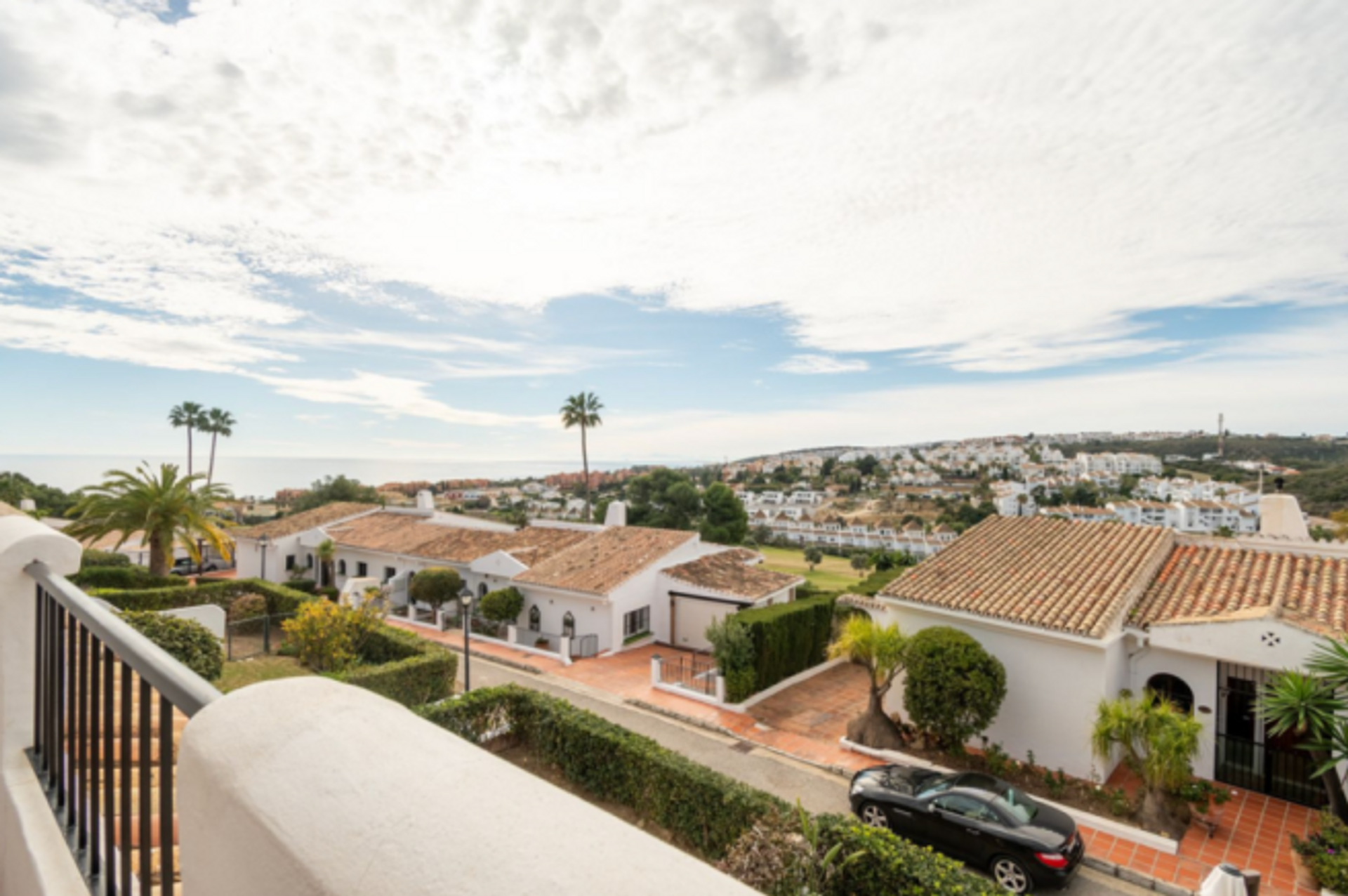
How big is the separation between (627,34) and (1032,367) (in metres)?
82.7

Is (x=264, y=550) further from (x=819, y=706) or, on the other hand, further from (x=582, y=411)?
(x=819, y=706)

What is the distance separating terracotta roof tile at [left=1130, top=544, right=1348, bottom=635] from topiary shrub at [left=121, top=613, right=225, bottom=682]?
1839 centimetres

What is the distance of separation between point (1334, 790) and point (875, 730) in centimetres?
751

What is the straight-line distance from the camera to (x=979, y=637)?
14.0 metres

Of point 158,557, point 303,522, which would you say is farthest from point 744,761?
point 303,522

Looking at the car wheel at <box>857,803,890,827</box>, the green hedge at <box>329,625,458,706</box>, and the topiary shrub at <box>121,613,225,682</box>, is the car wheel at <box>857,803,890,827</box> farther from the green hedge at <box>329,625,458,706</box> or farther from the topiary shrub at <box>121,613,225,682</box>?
the topiary shrub at <box>121,613,225,682</box>

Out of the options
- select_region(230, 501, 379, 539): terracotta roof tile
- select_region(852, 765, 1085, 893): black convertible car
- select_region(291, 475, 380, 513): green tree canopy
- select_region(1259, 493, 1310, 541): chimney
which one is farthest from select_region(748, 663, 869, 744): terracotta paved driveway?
select_region(291, 475, 380, 513): green tree canopy

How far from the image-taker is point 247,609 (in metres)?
22.9

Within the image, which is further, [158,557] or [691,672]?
[158,557]

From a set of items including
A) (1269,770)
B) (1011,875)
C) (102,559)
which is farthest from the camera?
(102,559)

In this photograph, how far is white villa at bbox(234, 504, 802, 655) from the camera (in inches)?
871

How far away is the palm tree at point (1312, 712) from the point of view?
10.1 metres

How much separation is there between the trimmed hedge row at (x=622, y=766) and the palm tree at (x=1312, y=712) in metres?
8.41

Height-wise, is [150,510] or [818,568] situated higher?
[150,510]
